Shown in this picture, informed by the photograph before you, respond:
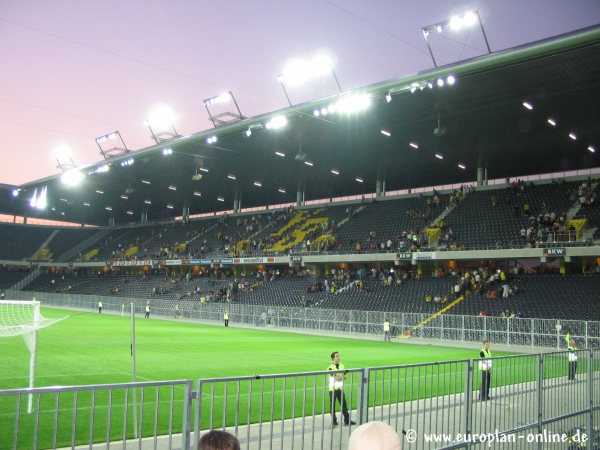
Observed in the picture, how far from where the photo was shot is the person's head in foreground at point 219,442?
114 inches

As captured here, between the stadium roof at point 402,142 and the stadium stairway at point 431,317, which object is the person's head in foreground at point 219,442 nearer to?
the stadium roof at point 402,142

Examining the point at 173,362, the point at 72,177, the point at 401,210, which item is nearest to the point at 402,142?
the point at 401,210

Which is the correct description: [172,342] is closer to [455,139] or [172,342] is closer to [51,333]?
[51,333]

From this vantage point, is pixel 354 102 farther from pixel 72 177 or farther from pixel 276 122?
pixel 72 177

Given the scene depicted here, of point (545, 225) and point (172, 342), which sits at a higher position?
point (545, 225)

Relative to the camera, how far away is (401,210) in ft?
162

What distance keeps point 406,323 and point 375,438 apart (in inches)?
1290

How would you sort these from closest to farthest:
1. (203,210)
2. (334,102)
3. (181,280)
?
(334,102), (181,280), (203,210)

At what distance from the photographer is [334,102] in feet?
105

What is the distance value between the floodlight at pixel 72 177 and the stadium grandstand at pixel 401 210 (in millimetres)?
1425

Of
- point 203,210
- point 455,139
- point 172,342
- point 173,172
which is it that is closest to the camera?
point 172,342

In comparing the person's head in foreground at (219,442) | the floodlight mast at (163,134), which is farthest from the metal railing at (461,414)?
the floodlight mast at (163,134)

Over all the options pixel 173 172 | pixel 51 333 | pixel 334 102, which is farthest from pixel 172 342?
pixel 173 172

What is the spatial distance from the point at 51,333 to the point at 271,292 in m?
22.3
